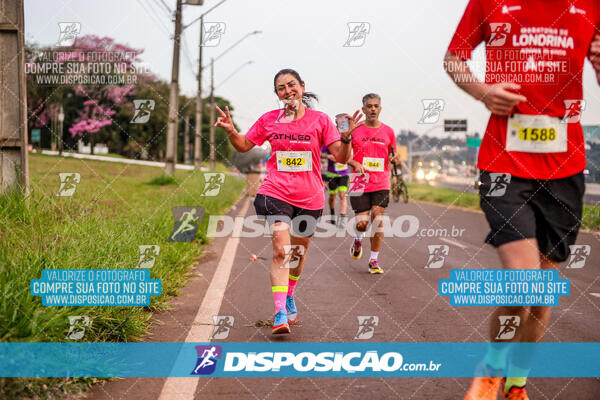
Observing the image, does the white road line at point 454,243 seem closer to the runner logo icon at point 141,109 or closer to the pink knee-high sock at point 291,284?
the runner logo icon at point 141,109

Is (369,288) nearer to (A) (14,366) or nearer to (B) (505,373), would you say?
(B) (505,373)

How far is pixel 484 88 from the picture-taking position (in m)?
2.93

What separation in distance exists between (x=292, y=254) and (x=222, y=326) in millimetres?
812

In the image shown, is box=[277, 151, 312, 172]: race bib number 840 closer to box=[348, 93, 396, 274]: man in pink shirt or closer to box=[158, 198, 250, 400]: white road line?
box=[348, 93, 396, 274]: man in pink shirt

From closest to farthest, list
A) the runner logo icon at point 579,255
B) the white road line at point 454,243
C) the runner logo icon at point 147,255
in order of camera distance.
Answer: the runner logo icon at point 147,255, the runner logo icon at point 579,255, the white road line at point 454,243

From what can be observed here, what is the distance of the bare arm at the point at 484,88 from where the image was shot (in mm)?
2822

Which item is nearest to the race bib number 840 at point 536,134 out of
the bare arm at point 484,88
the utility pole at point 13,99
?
the bare arm at point 484,88

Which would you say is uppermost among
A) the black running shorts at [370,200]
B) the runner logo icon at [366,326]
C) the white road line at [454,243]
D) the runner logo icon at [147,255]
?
the black running shorts at [370,200]

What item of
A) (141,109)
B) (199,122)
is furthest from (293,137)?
(199,122)

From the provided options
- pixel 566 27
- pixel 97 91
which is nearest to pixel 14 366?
pixel 566 27

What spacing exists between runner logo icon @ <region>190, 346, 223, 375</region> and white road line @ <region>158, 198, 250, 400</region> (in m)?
0.13

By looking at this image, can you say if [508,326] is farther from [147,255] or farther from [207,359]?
[147,255]

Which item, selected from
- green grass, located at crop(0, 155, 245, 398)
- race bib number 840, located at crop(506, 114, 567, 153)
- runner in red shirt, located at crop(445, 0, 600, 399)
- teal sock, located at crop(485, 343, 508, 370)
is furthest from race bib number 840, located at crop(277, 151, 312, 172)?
teal sock, located at crop(485, 343, 508, 370)

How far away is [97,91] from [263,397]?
81.1ft
